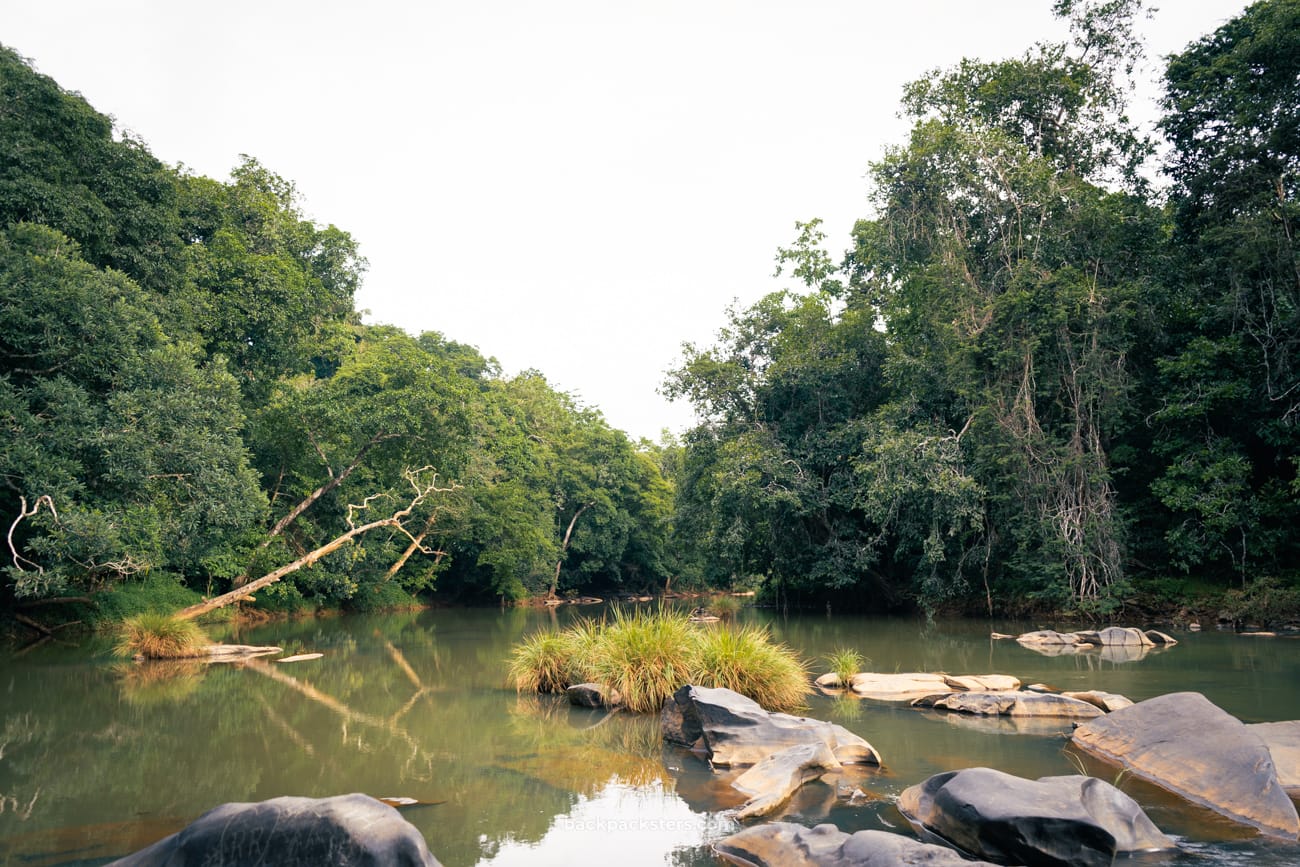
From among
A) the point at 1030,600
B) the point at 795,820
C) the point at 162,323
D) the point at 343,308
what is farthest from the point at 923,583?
the point at 343,308

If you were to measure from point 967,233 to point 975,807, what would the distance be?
68.1ft

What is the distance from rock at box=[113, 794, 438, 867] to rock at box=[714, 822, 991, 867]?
5.48 ft

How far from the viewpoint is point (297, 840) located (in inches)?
157

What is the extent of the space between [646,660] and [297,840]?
5706 mm

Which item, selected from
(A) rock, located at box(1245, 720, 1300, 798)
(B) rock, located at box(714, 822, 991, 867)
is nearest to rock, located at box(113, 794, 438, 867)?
(B) rock, located at box(714, 822, 991, 867)

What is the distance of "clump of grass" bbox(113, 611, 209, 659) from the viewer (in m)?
14.3

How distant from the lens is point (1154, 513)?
20328mm

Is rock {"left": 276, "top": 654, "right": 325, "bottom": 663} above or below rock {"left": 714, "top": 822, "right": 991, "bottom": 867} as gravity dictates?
below

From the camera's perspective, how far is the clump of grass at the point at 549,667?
415 inches

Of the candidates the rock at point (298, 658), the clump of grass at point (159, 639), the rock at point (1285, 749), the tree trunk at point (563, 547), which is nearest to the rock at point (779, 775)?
the rock at point (1285, 749)

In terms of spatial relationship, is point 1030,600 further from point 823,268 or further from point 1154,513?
point 823,268

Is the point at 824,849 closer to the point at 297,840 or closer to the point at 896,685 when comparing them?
the point at 297,840

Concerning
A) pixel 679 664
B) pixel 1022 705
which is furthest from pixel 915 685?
pixel 679 664

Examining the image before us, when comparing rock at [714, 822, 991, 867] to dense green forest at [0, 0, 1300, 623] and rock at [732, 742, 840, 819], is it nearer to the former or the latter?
rock at [732, 742, 840, 819]
